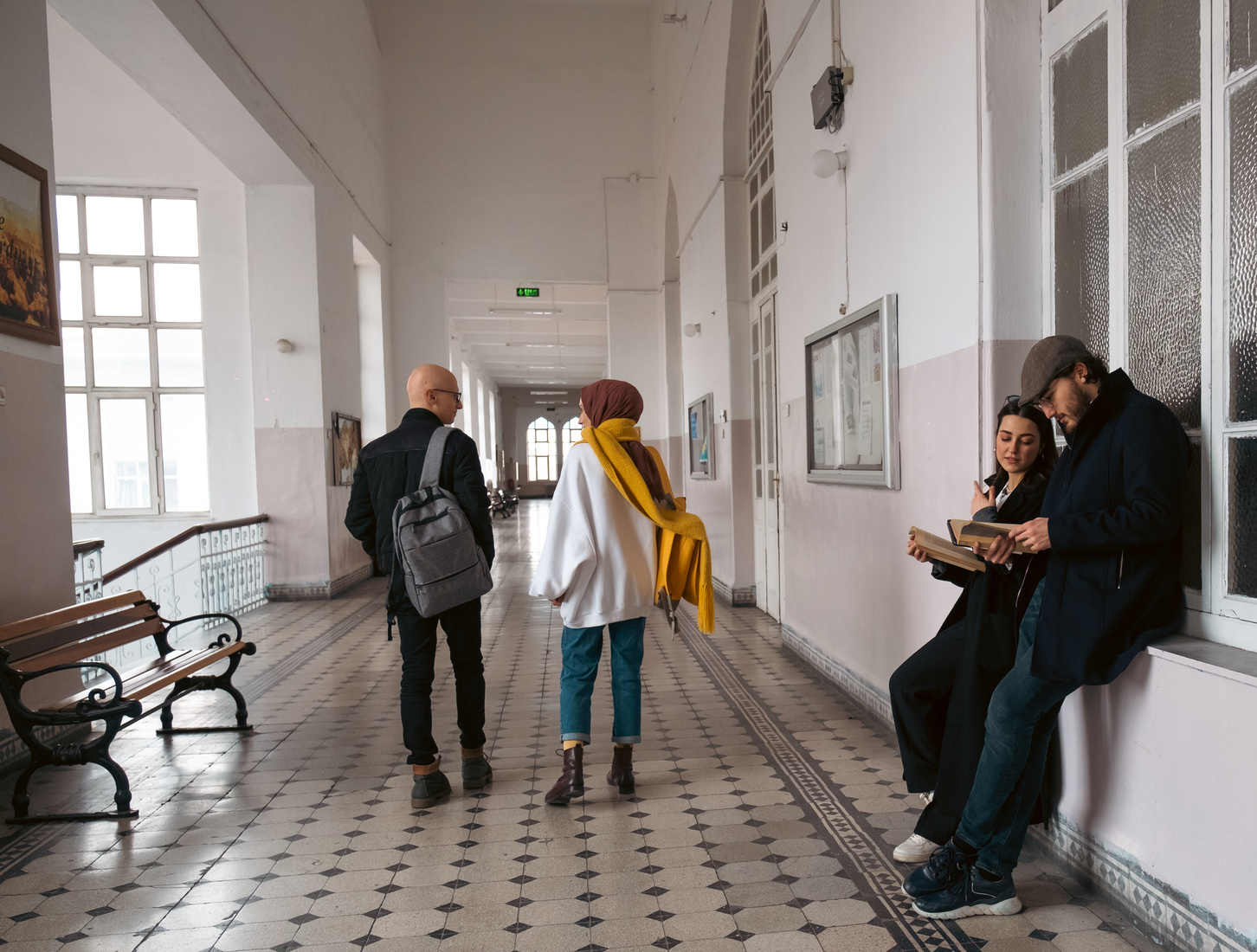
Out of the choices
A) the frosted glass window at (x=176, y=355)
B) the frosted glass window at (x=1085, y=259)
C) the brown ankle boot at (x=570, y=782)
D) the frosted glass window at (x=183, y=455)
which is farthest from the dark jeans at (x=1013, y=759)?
the frosted glass window at (x=176, y=355)

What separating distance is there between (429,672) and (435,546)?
1.77ft

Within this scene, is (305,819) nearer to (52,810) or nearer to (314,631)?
(52,810)

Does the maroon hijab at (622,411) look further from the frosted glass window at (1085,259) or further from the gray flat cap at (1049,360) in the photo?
the frosted glass window at (1085,259)

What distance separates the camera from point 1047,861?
2648 millimetres

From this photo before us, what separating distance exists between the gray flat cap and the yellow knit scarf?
132 cm

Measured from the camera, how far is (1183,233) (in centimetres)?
227

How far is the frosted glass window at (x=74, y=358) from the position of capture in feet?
32.2

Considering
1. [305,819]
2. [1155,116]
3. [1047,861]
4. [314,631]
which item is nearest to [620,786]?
[305,819]

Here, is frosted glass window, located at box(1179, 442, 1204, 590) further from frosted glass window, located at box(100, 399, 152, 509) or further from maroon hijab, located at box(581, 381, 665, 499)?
frosted glass window, located at box(100, 399, 152, 509)

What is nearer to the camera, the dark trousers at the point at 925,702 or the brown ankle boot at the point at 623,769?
the dark trousers at the point at 925,702

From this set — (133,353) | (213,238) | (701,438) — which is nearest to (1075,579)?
(701,438)

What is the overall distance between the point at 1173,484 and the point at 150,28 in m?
6.26

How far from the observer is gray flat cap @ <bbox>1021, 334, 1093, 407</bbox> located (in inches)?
86.0

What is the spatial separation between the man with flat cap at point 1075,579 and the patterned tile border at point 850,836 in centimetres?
9
